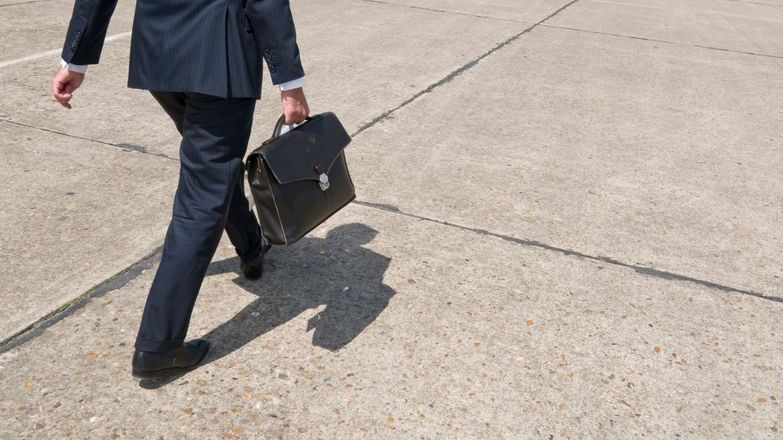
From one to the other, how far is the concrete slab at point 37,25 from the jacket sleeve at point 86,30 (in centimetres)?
371

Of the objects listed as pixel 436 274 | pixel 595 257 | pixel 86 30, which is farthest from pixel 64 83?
pixel 595 257

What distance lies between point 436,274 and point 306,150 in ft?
3.21

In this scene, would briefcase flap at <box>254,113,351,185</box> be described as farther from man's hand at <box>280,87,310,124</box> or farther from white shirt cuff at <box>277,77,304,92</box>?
white shirt cuff at <box>277,77,304,92</box>

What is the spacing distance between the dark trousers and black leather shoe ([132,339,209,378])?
0.09ft

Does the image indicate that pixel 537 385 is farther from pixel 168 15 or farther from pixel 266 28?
pixel 168 15

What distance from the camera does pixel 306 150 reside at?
2877 millimetres

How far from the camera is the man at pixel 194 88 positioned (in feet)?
8.52

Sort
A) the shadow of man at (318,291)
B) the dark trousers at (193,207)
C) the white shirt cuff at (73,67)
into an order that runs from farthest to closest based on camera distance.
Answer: the shadow of man at (318,291)
the white shirt cuff at (73,67)
the dark trousers at (193,207)

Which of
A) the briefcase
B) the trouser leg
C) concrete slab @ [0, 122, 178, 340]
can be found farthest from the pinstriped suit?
concrete slab @ [0, 122, 178, 340]

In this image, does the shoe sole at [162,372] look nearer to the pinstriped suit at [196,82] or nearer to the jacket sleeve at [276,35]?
the pinstriped suit at [196,82]

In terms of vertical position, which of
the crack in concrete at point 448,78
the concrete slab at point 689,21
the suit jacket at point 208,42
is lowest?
the concrete slab at point 689,21

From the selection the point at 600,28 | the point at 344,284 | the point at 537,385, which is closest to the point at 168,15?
the point at 344,284

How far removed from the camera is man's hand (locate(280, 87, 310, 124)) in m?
2.73

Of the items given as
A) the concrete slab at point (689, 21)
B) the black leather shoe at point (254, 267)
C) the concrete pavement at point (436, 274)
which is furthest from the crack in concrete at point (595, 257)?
the concrete slab at point (689, 21)
